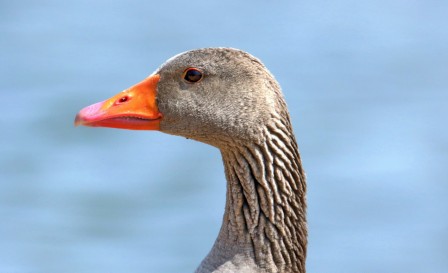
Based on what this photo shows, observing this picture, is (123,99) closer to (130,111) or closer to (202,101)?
(130,111)

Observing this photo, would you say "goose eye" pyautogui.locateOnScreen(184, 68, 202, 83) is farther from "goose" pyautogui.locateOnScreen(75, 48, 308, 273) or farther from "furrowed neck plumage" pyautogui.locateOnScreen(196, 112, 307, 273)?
"furrowed neck plumage" pyautogui.locateOnScreen(196, 112, 307, 273)

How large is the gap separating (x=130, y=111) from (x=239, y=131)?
74 centimetres

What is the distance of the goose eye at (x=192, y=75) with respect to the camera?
25.1ft

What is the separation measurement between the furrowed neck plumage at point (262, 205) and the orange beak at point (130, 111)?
0.54m

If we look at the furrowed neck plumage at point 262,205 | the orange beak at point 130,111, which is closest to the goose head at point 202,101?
the orange beak at point 130,111

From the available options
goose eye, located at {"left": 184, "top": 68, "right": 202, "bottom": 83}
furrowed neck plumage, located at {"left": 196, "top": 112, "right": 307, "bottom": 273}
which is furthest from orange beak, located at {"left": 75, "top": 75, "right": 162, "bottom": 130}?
furrowed neck plumage, located at {"left": 196, "top": 112, "right": 307, "bottom": 273}

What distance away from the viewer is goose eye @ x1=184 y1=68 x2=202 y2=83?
764cm

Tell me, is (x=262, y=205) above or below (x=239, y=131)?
below

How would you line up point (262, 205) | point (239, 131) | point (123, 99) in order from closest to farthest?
point (239, 131)
point (262, 205)
point (123, 99)

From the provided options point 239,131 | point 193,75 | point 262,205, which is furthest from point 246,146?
point 193,75

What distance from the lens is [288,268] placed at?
7.68 metres

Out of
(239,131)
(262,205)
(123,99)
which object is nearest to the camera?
(239,131)

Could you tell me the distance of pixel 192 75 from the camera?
7660 millimetres

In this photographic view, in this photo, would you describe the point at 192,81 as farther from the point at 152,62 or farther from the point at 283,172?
the point at 152,62
